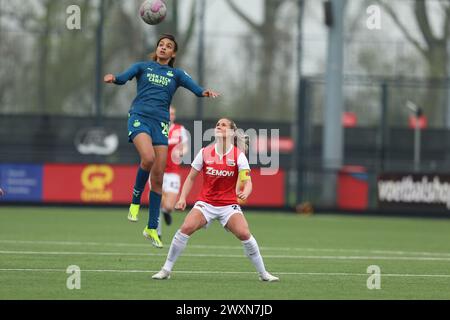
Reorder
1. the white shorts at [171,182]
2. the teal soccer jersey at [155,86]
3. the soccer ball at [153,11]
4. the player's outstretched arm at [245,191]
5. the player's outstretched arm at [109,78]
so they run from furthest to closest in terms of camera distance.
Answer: the white shorts at [171,182], the teal soccer jersey at [155,86], the soccer ball at [153,11], the player's outstretched arm at [109,78], the player's outstretched arm at [245,191]

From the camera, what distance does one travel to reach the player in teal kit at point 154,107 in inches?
577

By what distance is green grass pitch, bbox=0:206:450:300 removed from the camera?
39.7ft

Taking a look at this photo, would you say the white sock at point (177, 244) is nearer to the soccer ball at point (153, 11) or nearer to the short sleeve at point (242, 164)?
the short sleeve at point (242, 164)

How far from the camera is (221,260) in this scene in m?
16.0

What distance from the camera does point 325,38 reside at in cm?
3506

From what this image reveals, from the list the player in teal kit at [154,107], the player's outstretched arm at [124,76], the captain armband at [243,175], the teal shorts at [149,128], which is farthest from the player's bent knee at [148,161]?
the captain armband at [243,175]

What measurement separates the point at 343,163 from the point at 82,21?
9037 millimetres

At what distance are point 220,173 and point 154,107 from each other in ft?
6.61

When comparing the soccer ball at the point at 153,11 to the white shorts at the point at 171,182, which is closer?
the soccer ball at the point at 153,11

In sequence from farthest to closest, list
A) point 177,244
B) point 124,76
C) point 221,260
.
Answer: point 221,260 < point 124,76 < point 177,244

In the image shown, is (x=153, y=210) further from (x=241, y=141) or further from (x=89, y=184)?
(x=89, y=184)

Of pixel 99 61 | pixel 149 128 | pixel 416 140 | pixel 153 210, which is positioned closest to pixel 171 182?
pixel 153 210

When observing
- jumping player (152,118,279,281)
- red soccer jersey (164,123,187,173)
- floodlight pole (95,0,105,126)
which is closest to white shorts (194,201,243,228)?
jumping player (152,118,279,281)

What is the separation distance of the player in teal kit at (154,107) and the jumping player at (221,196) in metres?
1.54
